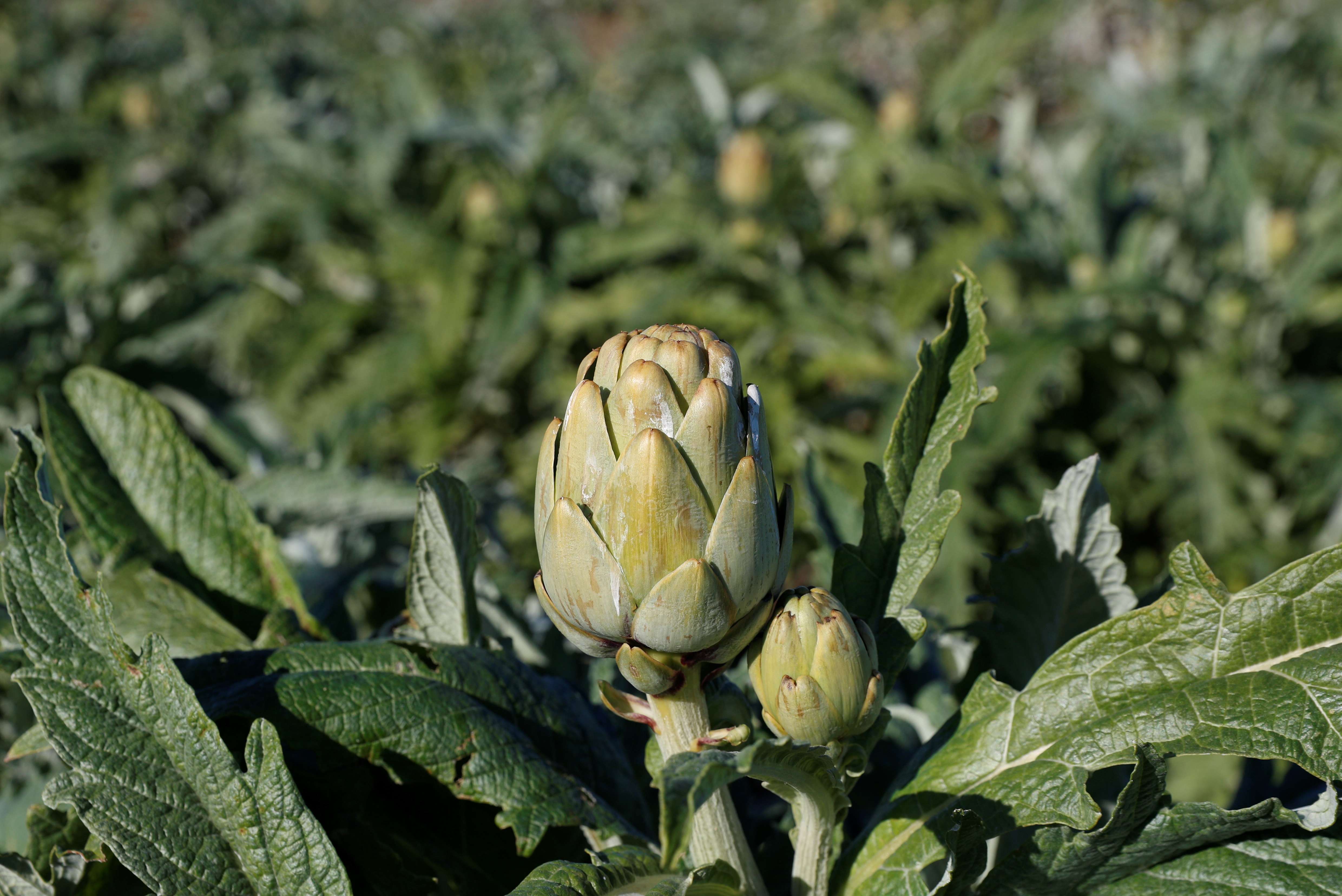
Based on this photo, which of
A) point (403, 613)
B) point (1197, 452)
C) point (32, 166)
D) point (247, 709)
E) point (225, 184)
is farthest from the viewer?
point (225, 184)

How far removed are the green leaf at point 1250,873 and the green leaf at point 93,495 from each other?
0.72 metres

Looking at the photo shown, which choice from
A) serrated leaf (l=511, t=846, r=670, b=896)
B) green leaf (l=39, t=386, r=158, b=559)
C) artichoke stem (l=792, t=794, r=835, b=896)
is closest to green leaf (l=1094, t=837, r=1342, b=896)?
artichoke stem (l=792, t=794, r=835, b=896)

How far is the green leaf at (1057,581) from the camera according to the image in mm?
721

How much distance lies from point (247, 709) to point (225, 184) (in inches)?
163

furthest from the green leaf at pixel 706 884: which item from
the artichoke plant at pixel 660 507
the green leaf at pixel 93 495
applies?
the green leaf at pixel 93 495

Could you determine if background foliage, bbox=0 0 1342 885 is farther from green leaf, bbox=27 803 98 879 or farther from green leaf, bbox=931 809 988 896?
green leaf, bbox=931 809 988 896

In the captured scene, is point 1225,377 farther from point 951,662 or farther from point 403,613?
point 403,613

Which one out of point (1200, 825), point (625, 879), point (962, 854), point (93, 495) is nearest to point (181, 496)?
point (93, 495)

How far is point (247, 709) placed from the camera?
60 cm

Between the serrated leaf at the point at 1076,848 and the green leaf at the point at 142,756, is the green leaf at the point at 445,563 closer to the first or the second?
the green leaf at the point at 142,756

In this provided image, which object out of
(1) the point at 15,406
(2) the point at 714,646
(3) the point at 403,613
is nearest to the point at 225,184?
(1) the point at 15,406

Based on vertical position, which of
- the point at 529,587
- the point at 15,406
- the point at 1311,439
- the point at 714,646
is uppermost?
the point at 714,646

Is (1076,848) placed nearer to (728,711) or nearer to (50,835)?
(728,711)

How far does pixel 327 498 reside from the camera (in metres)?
1.15
